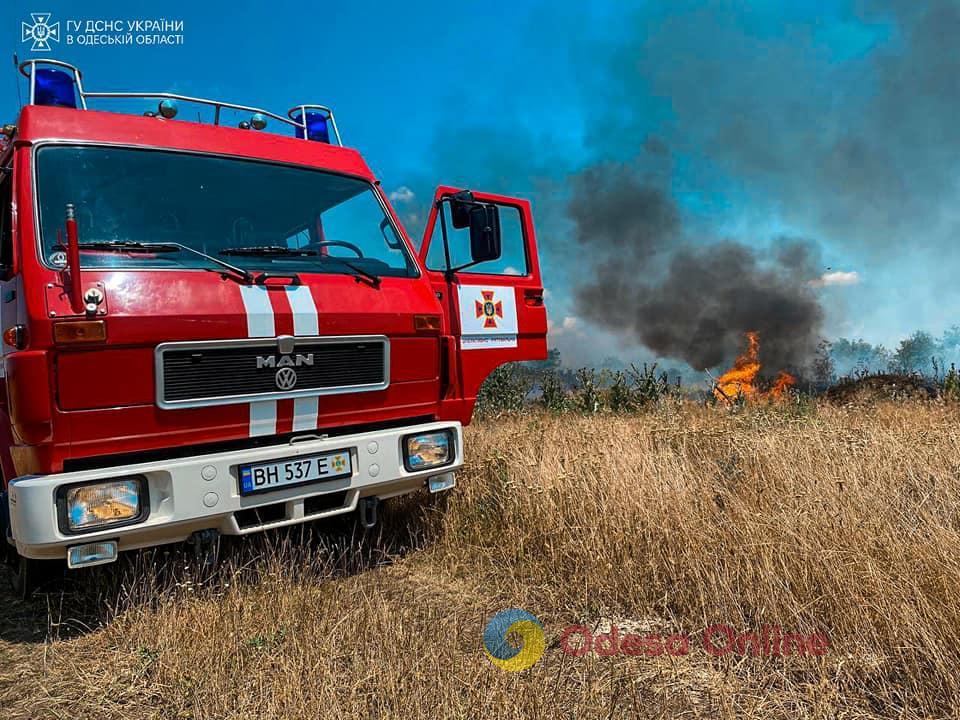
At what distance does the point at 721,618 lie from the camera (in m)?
3.05

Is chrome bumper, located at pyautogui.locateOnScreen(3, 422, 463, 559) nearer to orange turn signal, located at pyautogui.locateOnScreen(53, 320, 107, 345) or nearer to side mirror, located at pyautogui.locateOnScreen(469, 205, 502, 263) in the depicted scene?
orange turn signal, located at pyautogui.locateOnScreen(53, 320, 107, 345)

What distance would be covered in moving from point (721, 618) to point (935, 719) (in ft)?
2.99

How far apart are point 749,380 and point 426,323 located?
396 inches

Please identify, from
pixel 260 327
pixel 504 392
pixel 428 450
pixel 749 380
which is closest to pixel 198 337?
pixel 260 327

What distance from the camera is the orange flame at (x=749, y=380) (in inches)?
340

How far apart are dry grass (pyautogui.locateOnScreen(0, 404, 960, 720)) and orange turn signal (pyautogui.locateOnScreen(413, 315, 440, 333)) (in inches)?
46.8

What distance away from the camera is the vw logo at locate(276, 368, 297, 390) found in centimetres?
347

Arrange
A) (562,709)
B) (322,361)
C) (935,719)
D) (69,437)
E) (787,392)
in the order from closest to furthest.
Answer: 1. (935,719)
2. (562,709)
3. (69,437)
4. (322,361)
5. (787,392)

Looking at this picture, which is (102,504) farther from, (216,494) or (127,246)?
(127,246)

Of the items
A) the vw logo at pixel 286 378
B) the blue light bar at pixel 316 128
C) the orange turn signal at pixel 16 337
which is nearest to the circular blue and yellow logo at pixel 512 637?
the vw logo at pixel 286 378

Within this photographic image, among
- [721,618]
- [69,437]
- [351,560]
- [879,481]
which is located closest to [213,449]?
[69,437]

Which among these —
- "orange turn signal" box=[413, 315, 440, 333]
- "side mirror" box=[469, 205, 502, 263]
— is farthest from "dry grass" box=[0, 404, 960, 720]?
"side mirror" box=[469, 205, 502, 263]

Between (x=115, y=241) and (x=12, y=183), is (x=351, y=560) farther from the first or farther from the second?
(x=12, y=183)

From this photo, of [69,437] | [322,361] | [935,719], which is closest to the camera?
[935,719]
